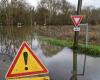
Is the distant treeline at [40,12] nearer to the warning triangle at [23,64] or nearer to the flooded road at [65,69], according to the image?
the flooded road at [65,69]

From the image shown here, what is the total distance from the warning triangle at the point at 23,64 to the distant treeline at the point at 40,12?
7490 cm

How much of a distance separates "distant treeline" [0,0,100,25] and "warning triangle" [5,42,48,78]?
74901 mm

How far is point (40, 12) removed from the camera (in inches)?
3684

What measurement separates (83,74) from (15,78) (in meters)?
6.41

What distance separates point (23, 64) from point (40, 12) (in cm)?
8844

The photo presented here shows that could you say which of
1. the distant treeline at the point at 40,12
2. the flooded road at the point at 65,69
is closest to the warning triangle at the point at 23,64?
the flooded road at the point at 65,69

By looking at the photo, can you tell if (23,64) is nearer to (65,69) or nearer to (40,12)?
(65,69)

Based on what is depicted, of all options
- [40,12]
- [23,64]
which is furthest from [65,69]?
[40,12]

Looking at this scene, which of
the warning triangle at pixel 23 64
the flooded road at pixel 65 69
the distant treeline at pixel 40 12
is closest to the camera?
the warning triangle at pixel 23 64

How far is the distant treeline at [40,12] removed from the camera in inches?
3324

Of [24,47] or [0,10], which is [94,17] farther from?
[24,47]

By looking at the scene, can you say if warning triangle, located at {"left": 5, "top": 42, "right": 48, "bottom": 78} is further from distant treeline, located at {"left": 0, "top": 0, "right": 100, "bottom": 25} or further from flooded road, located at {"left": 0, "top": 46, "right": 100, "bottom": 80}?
distant treeline, located at {"left": 0, "top": 0, "right": 100, "bottom": 25}

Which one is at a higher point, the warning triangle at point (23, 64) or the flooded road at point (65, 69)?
the warning triangle at point (23, 64)

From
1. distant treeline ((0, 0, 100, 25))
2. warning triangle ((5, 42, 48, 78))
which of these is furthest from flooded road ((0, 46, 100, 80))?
distant treeline ((0, 0, 100, 25))
